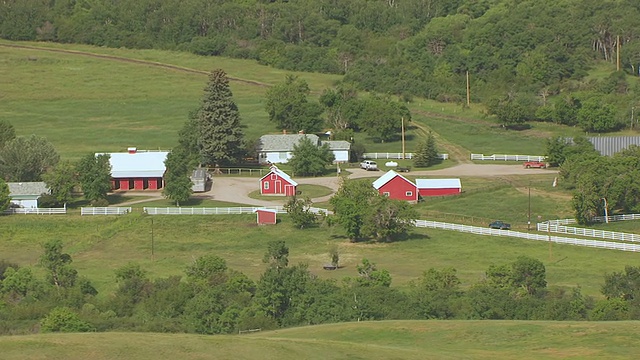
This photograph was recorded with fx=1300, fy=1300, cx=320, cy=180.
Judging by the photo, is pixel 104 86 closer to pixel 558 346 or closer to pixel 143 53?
pixel 143 53

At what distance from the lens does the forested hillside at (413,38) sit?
144375 millimetres

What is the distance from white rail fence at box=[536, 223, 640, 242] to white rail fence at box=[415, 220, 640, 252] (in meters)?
1.39

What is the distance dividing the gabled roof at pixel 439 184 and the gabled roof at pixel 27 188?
28.1m

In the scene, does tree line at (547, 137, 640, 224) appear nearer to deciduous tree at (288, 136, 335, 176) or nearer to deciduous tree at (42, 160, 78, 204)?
deciduous tree at (288, 136, 335, 176)

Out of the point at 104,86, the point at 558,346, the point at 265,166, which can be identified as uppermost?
the point at 104,86

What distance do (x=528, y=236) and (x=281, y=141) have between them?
36574mm

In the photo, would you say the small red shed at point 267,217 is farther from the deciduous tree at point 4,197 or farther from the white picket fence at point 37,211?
the deciduous tree at point 4,197

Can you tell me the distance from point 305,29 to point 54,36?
113 ft

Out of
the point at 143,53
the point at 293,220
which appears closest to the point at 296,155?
the point at 293,220

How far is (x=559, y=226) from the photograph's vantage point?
8750cm

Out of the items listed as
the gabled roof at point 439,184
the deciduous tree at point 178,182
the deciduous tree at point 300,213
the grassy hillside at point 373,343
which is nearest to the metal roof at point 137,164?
the deciduous tree at point 178,182

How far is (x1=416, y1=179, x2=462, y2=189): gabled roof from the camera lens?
323 ft

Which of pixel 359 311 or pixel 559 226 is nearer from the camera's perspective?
pixel 359 311

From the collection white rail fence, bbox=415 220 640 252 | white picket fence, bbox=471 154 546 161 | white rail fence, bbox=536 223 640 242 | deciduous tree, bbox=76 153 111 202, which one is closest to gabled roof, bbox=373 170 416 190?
white rail fence, bbox=415 220 640 252
